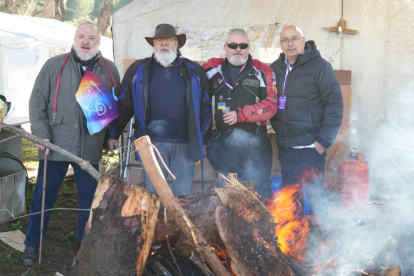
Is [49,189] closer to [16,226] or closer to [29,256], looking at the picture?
[29,256]

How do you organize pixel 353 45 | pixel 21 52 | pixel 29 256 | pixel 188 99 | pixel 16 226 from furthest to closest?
1. pixel 21 52
2. pixel 353 45
3. pixel 16 226
4. pixel 29 256
5. pixel 188 99

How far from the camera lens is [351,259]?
390 cm

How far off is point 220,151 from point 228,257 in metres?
1.63

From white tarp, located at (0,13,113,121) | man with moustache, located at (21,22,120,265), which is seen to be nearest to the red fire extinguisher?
man with moustache, located at (21,22,120,265)

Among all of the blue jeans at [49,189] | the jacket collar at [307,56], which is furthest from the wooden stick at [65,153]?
the jacket collar at [307,56]

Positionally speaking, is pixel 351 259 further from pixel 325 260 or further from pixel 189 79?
pixel 189 79

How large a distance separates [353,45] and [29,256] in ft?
14.9

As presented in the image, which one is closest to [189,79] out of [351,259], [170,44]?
[170,44]

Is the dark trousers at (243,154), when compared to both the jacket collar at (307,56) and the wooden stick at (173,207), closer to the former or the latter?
the jacket collar at (307,56)

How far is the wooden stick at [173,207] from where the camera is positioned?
134 inches

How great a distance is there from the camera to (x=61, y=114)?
4.78 metres

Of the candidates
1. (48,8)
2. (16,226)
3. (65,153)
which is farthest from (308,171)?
(48,8)

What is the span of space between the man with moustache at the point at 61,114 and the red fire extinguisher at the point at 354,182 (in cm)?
295

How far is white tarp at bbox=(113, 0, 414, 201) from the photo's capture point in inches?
248
